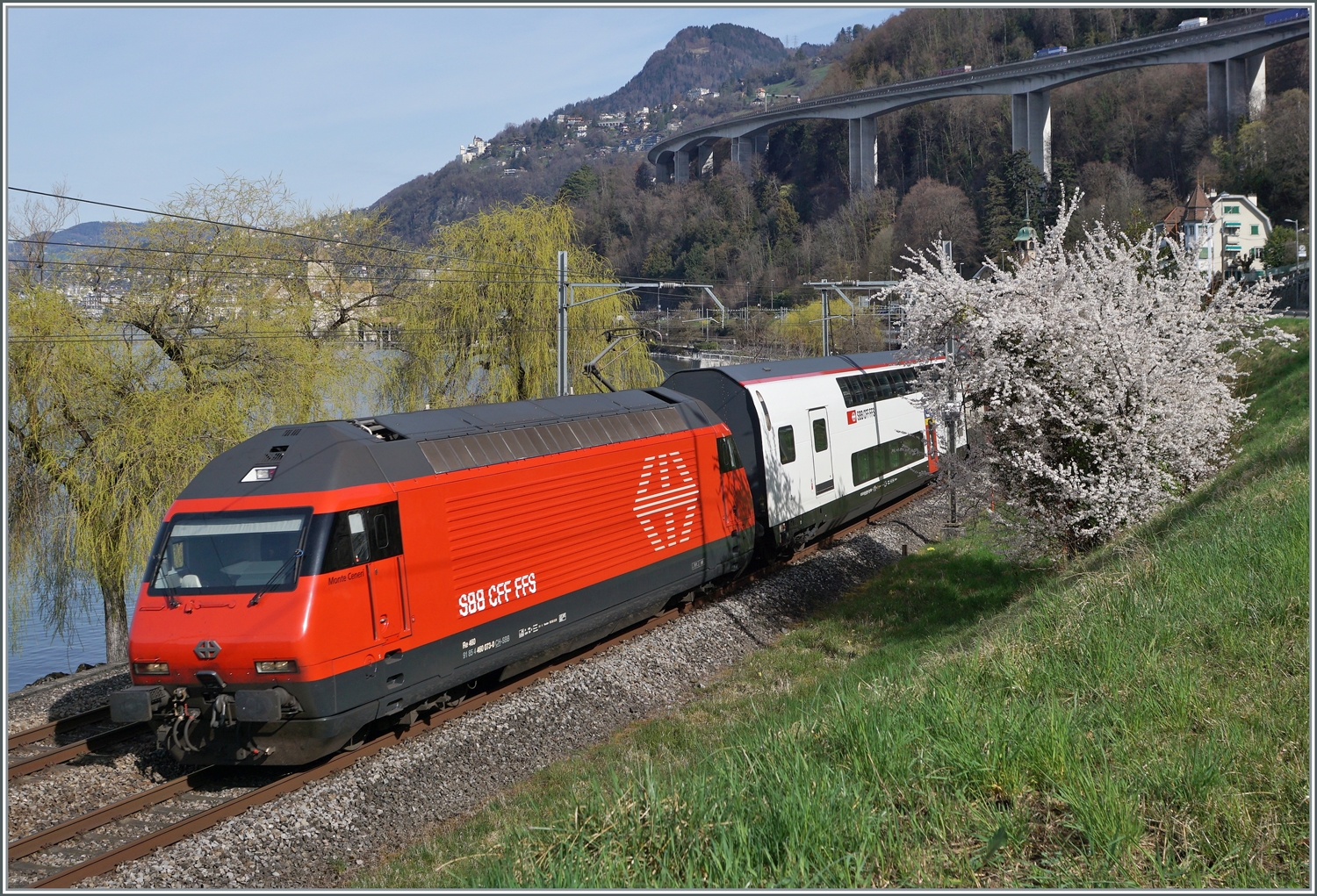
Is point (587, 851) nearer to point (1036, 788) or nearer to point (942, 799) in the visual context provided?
point (942, 799)


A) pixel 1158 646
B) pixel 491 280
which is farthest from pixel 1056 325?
pixel 491 280

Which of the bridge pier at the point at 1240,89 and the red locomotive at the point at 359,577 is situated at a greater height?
the bridge pier at the point at 1240,89

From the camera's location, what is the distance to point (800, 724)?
23.6 feet

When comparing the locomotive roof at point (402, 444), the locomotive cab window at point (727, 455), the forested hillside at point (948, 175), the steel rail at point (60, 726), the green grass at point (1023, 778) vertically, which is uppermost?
the forested hillside at point (948, 175)

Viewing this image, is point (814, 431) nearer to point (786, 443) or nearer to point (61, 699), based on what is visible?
point (786, 443)

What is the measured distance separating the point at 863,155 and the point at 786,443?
298 feet

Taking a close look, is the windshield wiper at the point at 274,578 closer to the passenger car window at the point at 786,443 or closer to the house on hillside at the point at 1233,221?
the passenger car window at the point at 786,443

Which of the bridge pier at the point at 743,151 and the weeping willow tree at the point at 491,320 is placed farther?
the bridge pier at the point at 743,151

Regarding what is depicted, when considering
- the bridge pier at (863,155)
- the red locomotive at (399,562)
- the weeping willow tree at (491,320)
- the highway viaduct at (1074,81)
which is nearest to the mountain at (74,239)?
the weeping willow tree at (491,320)

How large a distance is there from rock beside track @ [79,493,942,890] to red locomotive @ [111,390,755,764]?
529 mm

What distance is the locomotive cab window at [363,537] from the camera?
9.62 metres

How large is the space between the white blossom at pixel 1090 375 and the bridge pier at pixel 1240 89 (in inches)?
2782

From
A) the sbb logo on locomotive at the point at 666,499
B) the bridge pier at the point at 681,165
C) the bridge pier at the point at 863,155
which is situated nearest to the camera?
the sbb logo on locomotive at the point at 666,499

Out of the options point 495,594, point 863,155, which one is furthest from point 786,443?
point 863,155
